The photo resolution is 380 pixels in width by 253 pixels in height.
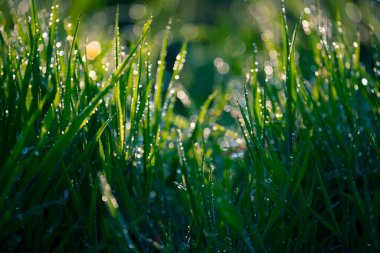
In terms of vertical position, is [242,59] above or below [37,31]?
below

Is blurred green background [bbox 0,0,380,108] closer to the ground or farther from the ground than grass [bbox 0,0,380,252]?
closer to the ground

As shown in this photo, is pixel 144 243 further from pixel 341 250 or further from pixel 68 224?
pixel 341 250

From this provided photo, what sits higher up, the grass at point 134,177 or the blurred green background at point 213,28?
the grass at point 134,177

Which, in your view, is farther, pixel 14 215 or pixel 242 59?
pixel 242 59

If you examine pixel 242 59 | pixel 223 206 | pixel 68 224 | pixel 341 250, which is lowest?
pixel 242 59

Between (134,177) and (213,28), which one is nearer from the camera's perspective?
(134,177)

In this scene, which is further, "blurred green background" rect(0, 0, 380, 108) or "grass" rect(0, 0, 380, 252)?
"blurred green background" rect(0, 0, 380, 108)

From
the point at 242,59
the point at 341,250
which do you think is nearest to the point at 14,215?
the point at 341,250

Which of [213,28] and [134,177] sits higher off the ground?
[134,177]
